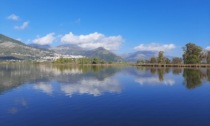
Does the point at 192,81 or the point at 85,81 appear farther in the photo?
the point at 192,81

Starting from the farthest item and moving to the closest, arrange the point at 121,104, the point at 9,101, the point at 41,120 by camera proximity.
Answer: the point at 9,101
the point at 121,104
the point at 41,120

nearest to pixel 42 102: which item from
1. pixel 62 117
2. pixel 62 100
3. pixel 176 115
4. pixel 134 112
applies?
pixel 62 100

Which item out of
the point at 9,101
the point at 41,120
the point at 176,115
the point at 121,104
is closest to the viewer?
the point at 41,120

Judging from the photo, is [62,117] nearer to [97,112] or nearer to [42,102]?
[97,112]

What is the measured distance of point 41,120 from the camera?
3259cm

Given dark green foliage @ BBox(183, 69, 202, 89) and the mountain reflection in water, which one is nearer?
the mountain reflection in water

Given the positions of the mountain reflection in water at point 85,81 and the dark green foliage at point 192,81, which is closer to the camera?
the mountain reflection in water at point 85,81

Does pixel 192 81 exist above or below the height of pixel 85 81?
below

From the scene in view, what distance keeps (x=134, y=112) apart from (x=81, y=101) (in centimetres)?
1227

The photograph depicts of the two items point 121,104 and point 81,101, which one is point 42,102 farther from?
point 121,104

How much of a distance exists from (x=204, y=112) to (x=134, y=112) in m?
10.7

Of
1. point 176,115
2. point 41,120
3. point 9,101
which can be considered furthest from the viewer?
point 9,101

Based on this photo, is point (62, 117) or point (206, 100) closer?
point (62, 117)

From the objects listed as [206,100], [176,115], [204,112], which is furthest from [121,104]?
[206,100]
